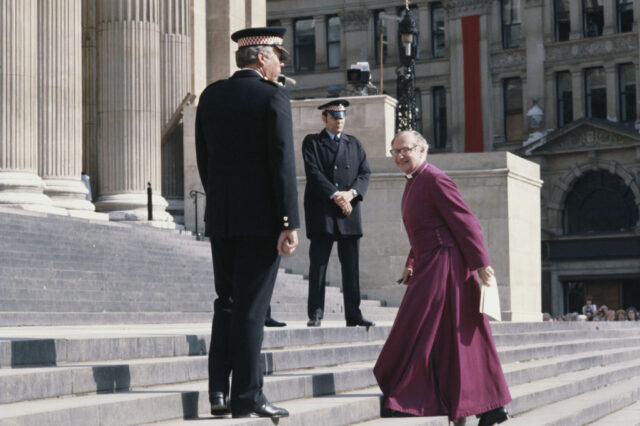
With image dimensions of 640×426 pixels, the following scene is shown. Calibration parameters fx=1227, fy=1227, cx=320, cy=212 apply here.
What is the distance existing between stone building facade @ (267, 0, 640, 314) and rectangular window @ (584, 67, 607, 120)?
48 mm

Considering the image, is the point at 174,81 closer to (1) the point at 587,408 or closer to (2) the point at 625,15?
(1) the point at 587,408

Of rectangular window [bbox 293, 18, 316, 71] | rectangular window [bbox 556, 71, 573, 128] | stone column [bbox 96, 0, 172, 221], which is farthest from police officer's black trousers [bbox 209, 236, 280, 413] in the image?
rectangular window [bbox 293, 18, 316, 71]

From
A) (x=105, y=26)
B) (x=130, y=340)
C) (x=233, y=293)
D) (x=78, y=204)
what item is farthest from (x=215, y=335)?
(x=105, y=26)

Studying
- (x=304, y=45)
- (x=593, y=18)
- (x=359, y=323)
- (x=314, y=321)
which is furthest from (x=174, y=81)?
(x=304, y=45)

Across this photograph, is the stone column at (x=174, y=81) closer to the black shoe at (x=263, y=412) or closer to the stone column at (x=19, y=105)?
the stone column at (x=19, y=105)

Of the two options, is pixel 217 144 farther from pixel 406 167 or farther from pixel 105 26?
pixel 105 26

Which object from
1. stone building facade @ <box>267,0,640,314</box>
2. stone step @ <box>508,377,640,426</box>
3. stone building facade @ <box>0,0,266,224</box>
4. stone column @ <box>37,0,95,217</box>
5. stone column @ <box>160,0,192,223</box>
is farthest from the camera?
stone building facade @ <box>267,0,640,314</box>

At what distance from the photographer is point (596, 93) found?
5341 cm

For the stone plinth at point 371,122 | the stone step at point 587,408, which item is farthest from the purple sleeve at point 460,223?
the stone plinth at point 371,122

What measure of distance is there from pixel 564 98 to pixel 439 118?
621 centimetres

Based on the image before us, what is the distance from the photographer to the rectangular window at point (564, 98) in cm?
5406

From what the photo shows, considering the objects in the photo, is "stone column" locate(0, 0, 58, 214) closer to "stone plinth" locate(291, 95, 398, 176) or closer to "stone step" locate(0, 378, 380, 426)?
"stone plinth" locate(291, 95, 398, 176)

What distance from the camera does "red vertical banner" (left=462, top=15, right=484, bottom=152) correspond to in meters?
55.7

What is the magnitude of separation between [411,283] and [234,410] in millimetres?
1983
